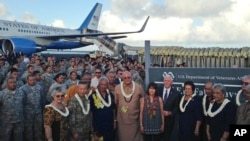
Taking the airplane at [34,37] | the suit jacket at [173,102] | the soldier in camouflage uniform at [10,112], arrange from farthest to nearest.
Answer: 1. the airplane at [34,37]
2. the soldier in camouflage uniform at [10,112]
3. the suit jacket at [173,102]

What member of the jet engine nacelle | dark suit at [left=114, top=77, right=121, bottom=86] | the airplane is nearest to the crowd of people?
dark suit at [left=114, top=77, right=121, bottom=86]

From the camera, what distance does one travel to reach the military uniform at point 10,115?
636 centimetres

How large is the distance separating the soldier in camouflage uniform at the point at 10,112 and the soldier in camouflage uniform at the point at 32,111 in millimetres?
430

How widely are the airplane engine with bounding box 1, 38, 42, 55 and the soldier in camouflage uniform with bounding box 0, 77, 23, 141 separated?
18.0m

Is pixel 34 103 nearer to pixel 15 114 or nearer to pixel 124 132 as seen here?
pixel 15 114

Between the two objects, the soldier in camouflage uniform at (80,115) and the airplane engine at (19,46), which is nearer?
the soldier in camouflage uniform at (80,115)

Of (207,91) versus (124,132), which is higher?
(207,91)

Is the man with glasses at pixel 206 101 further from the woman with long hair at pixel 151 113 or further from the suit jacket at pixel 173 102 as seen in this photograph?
the woman with long hair at pixel 151 113

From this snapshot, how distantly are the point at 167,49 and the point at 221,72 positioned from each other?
7687 millimetres

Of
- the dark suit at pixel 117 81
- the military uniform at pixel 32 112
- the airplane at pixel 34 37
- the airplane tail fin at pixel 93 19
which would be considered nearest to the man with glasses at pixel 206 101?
the dark suit at pixel 117 81

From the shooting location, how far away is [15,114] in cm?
645

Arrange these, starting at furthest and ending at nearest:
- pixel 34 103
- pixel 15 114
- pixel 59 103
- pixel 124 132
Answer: pixel 34 103 → pixel 15 114 → pixel 124 132 → pixel 59 103

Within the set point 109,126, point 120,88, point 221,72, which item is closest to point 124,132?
point 109,126

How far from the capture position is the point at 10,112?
6.39 metres
